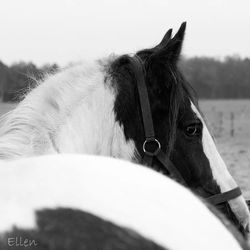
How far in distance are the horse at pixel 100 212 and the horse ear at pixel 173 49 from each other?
85.9 inches

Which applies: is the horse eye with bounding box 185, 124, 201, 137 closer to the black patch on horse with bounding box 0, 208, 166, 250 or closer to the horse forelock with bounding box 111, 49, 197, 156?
the horse forelock with bounding box 111, 49, 197, 156

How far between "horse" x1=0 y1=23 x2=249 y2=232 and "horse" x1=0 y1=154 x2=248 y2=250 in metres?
1.78

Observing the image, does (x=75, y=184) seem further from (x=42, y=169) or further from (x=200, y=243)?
(x=200, y=243)

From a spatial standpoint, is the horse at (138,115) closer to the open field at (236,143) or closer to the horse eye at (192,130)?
the horse eye at (192,130)

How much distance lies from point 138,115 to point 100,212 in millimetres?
2045

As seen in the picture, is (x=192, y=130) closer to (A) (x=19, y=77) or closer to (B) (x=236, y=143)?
(A) (x=19, y=77)

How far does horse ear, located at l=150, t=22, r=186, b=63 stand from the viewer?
2.89 metres

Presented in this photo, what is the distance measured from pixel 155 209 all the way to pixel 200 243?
77 mm

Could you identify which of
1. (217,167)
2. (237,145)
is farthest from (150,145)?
(237,145)

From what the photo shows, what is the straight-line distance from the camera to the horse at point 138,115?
2604 mm

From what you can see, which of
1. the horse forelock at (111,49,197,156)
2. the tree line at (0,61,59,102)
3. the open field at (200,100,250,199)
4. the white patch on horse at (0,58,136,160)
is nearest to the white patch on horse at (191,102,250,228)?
the horse forelock at (111,49,197,156)

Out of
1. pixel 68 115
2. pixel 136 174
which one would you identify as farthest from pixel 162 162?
pixel 136 174

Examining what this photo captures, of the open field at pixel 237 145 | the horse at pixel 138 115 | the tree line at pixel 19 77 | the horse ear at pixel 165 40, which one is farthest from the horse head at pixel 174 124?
the open field at pixel 237 145

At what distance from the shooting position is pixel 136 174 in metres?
0.75
